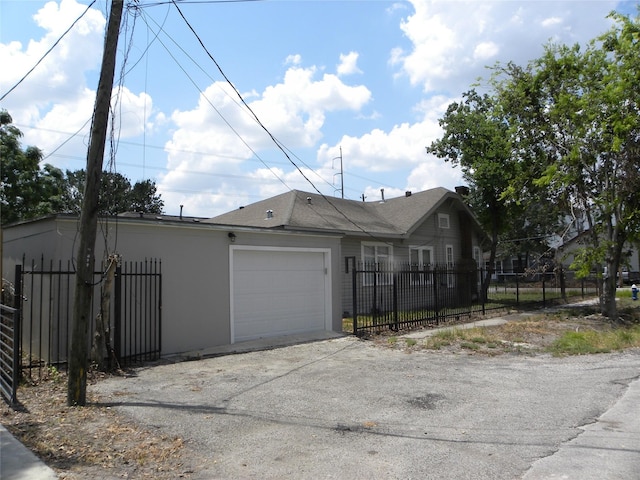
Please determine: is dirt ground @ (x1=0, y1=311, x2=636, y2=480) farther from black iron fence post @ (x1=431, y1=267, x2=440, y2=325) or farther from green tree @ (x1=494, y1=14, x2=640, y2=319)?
green tree @ (x1=494, y1=14, x2=640, y2=319)

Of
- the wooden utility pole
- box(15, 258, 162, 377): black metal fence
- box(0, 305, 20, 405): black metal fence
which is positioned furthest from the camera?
box(15, 258, 162, 377): black metal fence

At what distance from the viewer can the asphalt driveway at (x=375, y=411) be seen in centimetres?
456

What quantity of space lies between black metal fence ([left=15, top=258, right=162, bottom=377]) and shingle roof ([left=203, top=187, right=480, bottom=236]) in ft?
22.5

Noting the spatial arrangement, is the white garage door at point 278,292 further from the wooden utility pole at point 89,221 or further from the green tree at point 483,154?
the green tree at point 483,154

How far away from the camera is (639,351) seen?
10.8 metres

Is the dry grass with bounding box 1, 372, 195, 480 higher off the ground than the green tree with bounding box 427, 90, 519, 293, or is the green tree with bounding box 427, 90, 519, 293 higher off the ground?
the green tree with bounding box 427, 90, 519, 293

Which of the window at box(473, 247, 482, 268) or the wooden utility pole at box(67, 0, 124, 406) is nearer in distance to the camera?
the wooden utility pole at box(67, 0, 124, 406)

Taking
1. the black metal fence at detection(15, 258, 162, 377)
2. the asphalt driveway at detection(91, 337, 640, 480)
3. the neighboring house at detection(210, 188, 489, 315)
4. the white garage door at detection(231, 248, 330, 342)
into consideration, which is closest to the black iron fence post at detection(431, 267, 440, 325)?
the neighboring house at detection(210, 188, 489, 315)

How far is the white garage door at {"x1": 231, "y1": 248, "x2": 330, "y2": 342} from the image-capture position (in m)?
11.9

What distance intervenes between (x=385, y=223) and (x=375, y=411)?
54.5 ft

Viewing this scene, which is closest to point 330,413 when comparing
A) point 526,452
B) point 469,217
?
point 526,452

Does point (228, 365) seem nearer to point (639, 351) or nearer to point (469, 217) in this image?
point (639, 351)

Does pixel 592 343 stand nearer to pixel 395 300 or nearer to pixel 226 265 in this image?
pixel 395 300

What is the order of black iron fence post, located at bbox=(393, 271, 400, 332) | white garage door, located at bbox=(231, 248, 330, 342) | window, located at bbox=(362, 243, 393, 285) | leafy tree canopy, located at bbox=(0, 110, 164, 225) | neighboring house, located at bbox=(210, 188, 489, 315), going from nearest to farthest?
white garage door, located at bbox=(231, 248, 330, 342) < black iron fence post, located at bbox=(393, 271, 400, 332) < neighboring house, located at bbox=(210, 188, 489, 315) < window, located at bbox=(362, 243, 393, 285) < leafy tree canopy, located at bbox=(0, 110, 164, 225)
